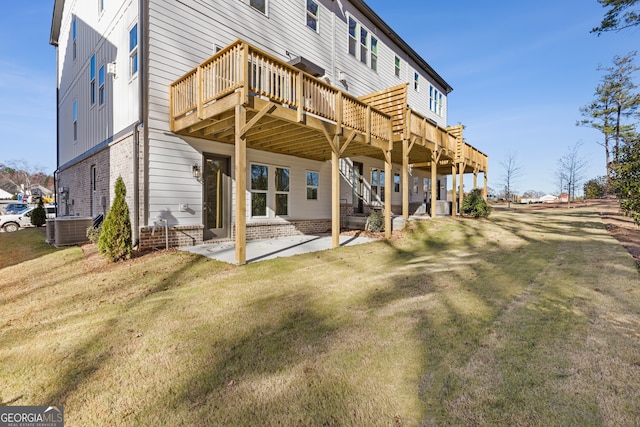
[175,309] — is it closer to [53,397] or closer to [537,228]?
[53,397]

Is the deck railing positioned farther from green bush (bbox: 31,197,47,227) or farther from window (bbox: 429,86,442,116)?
window (bbox: 429,86,442,116)

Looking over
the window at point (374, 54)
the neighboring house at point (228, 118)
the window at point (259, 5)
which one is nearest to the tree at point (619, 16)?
the neighboring house at point (228, 118)

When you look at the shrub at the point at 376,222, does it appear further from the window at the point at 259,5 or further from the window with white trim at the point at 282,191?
the window at the point at 259,5

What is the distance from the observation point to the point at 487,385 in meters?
2.25

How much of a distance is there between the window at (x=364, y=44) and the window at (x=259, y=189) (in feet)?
27.3

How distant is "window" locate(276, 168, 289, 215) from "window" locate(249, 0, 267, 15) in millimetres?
5250

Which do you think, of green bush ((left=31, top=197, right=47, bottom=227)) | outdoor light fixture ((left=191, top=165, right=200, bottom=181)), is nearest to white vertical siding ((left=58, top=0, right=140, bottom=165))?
outdoor light fixture ((left=191, top=165, right=200, bottom=181))

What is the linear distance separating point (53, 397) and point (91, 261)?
541cm

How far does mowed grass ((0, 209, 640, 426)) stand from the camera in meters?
2.06

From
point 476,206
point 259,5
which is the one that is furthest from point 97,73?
point 476,206

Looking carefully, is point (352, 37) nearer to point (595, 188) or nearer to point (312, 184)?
point (312, 184)

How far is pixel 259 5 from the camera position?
9.79 metres

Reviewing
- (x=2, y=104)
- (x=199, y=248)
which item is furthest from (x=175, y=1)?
(x=2, y=104)

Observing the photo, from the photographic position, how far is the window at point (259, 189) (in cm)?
937
